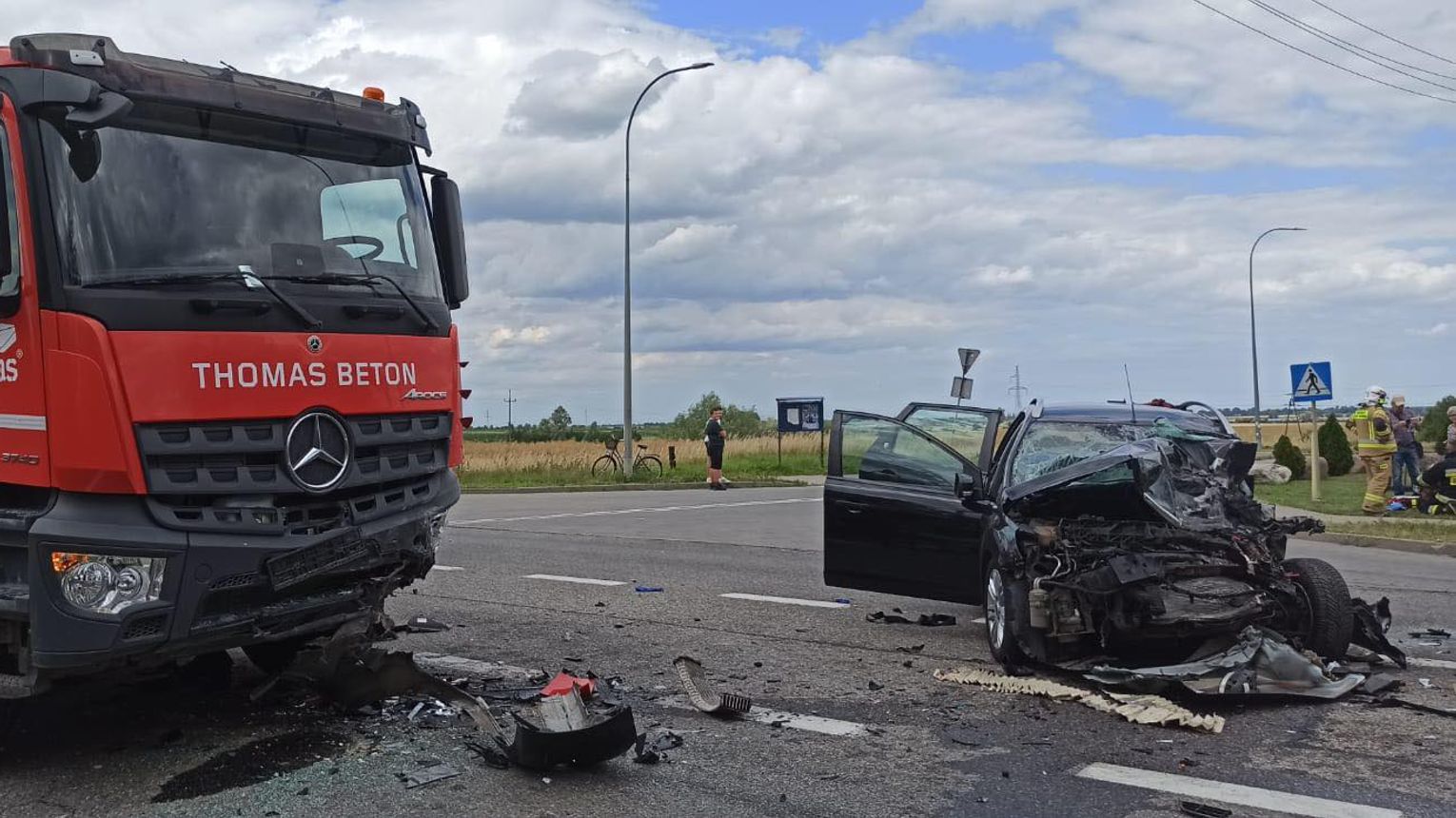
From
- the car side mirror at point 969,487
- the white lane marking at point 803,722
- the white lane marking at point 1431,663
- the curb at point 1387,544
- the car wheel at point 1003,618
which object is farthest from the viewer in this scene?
the curb at point 1387,544

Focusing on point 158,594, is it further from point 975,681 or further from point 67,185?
point 975,681

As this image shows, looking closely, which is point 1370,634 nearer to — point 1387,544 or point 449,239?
point 449,239

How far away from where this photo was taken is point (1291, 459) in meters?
28.5

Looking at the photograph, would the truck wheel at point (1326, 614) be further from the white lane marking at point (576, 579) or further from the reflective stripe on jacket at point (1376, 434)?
the reflective stripe on jacket at point (1376, 434)

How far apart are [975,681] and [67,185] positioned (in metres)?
A: 4.98

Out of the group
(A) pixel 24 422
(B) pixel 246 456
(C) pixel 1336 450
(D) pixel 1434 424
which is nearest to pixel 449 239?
(B) pixel 246 456

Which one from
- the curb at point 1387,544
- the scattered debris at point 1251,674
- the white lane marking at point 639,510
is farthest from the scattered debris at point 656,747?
the white lane marking at point 639,510

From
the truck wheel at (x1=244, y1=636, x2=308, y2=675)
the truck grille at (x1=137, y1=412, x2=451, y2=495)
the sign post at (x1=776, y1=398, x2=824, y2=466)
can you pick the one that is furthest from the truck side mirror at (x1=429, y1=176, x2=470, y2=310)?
the sign post at (x1=776, y1=398, x2=824, y2=466)

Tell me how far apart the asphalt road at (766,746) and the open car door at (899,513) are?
1.27 feet

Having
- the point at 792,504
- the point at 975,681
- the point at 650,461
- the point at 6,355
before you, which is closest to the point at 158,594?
the point at 6,355

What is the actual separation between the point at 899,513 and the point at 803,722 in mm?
2823

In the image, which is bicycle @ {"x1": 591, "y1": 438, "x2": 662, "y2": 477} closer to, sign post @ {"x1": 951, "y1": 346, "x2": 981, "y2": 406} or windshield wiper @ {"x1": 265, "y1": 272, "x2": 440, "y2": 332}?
sign post @ {"x1": 951, "y1": 346, "x2": 981, "y2": 406}

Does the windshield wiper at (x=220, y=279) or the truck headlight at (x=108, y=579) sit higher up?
the windshield wiper at (x=220, y=279)

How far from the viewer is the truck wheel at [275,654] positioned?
6828mm
